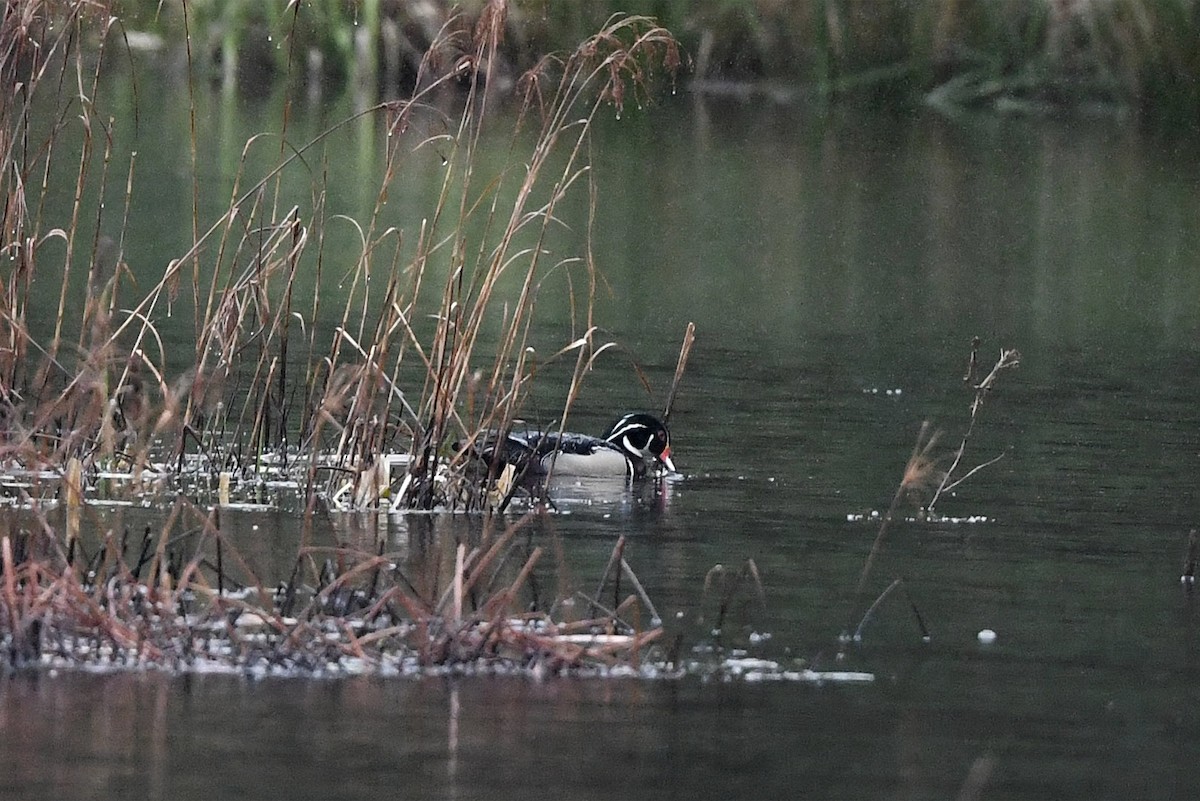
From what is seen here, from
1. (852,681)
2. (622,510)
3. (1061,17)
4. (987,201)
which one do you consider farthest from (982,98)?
(852,681)

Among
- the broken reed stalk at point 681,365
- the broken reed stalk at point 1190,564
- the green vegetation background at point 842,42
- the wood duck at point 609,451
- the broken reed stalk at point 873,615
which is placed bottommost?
the broken reed stalk at point 873,615

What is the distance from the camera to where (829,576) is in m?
8.80

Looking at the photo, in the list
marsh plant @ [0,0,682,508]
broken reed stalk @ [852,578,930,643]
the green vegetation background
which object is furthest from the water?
the green vegetation background

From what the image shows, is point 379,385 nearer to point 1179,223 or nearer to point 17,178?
point 17,178

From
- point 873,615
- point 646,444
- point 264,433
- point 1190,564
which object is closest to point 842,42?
point 646,444

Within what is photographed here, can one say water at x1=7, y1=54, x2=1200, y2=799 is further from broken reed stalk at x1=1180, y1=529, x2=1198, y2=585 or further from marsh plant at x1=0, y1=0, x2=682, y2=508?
marsh plant at x1=0, y1=0, x2=682, y2=508

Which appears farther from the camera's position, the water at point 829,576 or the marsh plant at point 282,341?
the marsh plant at point 282,341

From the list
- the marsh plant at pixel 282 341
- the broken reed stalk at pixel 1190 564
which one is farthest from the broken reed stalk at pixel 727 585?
the broken reed stalk at pixel 1190 564

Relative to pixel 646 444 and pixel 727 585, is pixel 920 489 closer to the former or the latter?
pixel 646 444

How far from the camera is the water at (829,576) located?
6.26m

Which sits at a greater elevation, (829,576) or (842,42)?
(842,42)

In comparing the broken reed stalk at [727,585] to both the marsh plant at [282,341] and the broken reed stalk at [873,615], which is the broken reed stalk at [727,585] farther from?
the marsh plant at [282,341]

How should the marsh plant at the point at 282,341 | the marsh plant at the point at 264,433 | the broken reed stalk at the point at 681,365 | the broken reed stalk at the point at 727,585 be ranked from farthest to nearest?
the broken reed stalk at the point at 681,365
the marsh plant at the point at 282,341
the broken reed stalk at the point at 727,585
the marsh plant at the point at 264,433

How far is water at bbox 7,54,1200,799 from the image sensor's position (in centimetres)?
626
